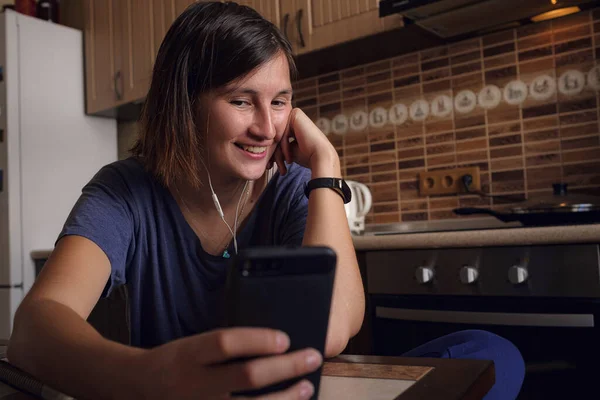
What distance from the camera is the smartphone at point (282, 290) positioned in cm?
36

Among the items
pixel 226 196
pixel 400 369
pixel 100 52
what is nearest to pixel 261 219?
pixel 226 196

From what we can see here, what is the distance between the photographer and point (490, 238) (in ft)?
4.25

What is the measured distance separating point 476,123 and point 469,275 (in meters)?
0.72

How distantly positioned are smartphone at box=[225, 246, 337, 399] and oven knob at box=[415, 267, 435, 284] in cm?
104

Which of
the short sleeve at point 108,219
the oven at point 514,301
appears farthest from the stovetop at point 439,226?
the short sleeve at point 108,219

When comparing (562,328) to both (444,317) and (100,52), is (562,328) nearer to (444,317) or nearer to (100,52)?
(444,317)

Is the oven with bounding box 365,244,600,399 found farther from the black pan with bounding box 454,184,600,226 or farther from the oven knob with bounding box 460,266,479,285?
the black pan with bounding box 454,184,600,226

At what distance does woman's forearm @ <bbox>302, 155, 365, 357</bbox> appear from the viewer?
0.75 metres

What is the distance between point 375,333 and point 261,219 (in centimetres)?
61

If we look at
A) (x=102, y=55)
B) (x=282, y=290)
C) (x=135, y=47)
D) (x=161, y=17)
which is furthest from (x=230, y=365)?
(x=102, y=55)

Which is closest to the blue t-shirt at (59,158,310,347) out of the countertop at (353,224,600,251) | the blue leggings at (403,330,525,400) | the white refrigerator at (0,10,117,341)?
the blue leggings at (403,330,525,400)

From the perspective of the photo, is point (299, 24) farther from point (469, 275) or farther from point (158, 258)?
point (158, 258)


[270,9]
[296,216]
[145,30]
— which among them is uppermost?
[145,30]

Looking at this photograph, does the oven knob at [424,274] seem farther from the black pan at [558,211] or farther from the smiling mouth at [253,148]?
the smiling mouth at [253,148]
